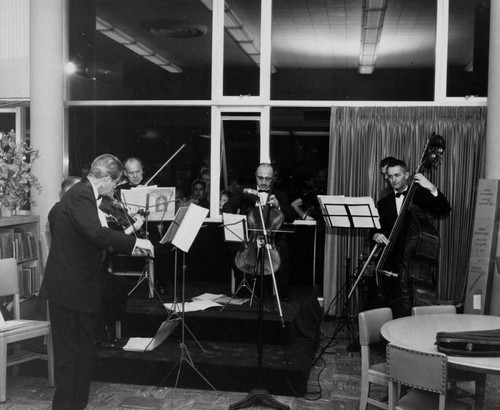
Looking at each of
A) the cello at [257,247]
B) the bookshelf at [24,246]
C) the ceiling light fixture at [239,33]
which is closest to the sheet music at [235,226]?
the cello at [257,247]

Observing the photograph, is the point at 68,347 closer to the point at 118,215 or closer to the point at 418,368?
the point at 118,215

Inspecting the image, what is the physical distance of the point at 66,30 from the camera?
7621mm

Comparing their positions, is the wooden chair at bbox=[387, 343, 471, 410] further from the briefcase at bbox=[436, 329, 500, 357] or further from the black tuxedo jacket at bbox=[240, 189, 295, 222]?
the black tuxedo jacket at bbox=[240, 189, 295, 222]

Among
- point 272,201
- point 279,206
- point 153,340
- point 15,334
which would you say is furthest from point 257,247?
A: point 15,334

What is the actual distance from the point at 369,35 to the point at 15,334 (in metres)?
5.18

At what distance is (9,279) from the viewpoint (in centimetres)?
488

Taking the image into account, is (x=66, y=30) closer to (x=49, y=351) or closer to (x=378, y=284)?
(x=49, y=351)

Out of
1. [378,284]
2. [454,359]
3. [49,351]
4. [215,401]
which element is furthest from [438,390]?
[49,351]

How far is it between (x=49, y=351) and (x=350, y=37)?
4.94 meters

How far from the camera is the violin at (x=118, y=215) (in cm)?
513

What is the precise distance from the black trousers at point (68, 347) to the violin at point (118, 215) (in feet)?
4.13

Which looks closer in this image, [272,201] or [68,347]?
[68,347]

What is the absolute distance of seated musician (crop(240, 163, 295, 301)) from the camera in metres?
6.00

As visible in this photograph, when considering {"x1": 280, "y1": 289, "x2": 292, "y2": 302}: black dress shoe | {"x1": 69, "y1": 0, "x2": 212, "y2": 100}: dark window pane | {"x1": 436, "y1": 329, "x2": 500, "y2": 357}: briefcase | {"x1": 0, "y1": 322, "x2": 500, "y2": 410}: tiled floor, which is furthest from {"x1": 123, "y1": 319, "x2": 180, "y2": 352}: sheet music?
{"x1": 69, "y1": 0, "x2": 212, "y2": 100}: dark window pane
